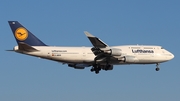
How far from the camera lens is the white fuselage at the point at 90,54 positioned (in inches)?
2995

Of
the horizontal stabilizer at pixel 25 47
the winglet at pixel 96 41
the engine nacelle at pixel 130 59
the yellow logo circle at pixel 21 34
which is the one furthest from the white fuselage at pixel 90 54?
the winglet at pixel 96 41

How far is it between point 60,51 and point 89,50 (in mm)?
5499

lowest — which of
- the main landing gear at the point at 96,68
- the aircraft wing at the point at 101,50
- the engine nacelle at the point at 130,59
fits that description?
the main landing gear at the point at 96,68

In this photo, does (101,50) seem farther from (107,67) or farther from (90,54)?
(107,67)

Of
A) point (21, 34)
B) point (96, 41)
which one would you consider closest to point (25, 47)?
point (21, 34)

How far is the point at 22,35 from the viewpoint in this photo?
78.2m

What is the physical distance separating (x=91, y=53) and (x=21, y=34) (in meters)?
12.3

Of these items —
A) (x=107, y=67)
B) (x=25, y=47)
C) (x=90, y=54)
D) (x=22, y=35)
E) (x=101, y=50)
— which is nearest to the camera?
(x=25, y=47)

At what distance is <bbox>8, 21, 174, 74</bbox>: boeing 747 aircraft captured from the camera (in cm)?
7438

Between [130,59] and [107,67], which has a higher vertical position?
[130,59]

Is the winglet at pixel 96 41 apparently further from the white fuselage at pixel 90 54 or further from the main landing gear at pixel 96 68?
the main landing gear at pixel 96 68

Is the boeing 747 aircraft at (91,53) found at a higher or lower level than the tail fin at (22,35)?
lower

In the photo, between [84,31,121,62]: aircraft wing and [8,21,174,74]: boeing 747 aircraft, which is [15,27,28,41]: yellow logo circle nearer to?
[8,21,174,74]: boeing 747 aircraft

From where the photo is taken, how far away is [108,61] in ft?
257
